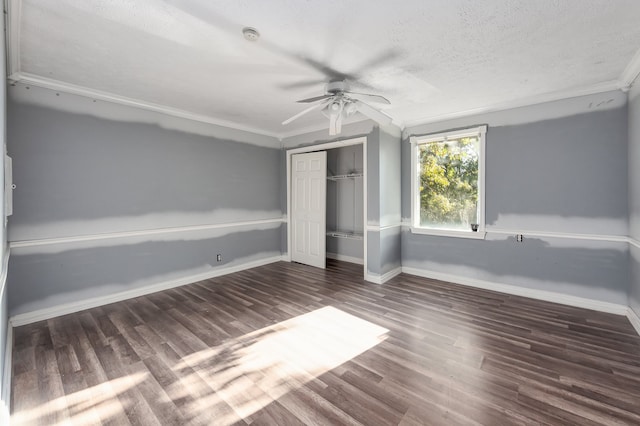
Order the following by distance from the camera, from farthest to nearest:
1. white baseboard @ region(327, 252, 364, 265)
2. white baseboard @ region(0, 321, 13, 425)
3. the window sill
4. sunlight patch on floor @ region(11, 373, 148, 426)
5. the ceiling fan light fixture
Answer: white baseboard @ region(327, 252, 364, 265)
the window sill
the ceiling fan light fixture
sunlight patch on floor @ region(11, 373, 148, 426)
white baseboard @ region(0, 321, 13, 425)

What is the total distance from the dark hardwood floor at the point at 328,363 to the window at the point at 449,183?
1221 millimetres

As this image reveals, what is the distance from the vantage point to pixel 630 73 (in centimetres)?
283

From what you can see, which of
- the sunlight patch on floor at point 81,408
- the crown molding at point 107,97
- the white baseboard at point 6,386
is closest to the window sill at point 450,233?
the crown molding at point 107,97

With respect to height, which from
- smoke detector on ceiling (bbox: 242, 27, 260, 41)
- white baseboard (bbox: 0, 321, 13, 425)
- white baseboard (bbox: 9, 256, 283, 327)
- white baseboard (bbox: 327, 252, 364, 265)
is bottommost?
white baseboard (bbox: 0, 321, 13, 425)

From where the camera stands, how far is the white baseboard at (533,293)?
129 inches

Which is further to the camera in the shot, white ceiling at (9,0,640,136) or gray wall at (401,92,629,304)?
gray wall at (401,92,629,304)

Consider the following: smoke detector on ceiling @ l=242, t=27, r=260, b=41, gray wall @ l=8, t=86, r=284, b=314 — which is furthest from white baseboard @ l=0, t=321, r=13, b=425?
smoke detector on ceiling @ l=242, t=27, r=260, b=41

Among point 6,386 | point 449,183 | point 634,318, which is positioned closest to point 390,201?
point 449,183

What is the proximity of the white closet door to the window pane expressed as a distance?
1.76 metres

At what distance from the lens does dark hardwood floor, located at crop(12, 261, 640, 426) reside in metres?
1.81

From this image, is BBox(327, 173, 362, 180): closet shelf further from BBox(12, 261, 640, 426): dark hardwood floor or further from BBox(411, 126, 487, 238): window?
BBox(12, 261, 640, 426): dark hardwood floor

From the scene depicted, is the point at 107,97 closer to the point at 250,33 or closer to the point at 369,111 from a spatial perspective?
the point at 250,33

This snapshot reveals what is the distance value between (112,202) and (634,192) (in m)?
6.06

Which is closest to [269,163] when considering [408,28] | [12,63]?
[12,63]
